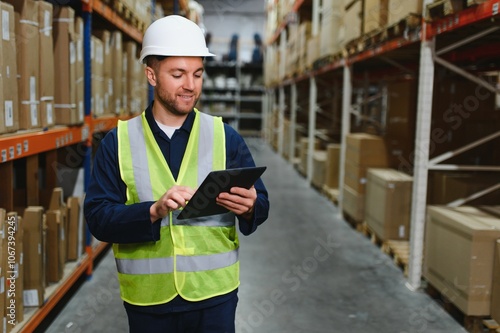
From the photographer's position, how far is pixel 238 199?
173 centimetres

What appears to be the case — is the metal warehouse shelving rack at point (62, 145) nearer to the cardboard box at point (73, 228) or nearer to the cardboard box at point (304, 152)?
the cardboard box at point (73, 228)

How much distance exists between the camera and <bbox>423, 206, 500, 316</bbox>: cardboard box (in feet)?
10.9

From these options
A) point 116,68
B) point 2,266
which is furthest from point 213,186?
point 116,68

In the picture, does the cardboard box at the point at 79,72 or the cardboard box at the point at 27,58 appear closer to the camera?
the cardboard box at the point at 27,58

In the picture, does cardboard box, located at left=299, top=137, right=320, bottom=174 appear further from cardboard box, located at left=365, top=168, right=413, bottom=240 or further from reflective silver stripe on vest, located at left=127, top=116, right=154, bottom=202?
reflective silver stripe on vest, located at left=127, top=116, right=154, bottom=202

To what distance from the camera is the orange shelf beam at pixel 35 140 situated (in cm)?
261

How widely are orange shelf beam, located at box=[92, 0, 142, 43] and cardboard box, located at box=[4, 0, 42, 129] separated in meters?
1.11

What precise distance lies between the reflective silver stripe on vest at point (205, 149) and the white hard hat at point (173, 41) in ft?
0.88

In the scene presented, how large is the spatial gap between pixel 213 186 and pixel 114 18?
3778 mm

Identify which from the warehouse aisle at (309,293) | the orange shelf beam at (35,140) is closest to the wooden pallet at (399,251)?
the warehouse aisle at (309,293)

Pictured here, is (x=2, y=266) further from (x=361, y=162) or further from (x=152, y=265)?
(x=361, y=162)

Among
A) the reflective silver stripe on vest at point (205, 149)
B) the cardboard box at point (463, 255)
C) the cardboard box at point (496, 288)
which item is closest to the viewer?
the reflective silver stripe on vest at point (205, 149)

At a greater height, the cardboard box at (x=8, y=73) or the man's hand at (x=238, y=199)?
the cardboard box at (x=8, y=73)

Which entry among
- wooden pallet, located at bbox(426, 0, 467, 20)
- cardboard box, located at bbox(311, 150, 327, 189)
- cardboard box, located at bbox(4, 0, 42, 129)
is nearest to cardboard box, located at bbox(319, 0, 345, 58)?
cardboard box, located at bbox(311, 150, 327, 189)
